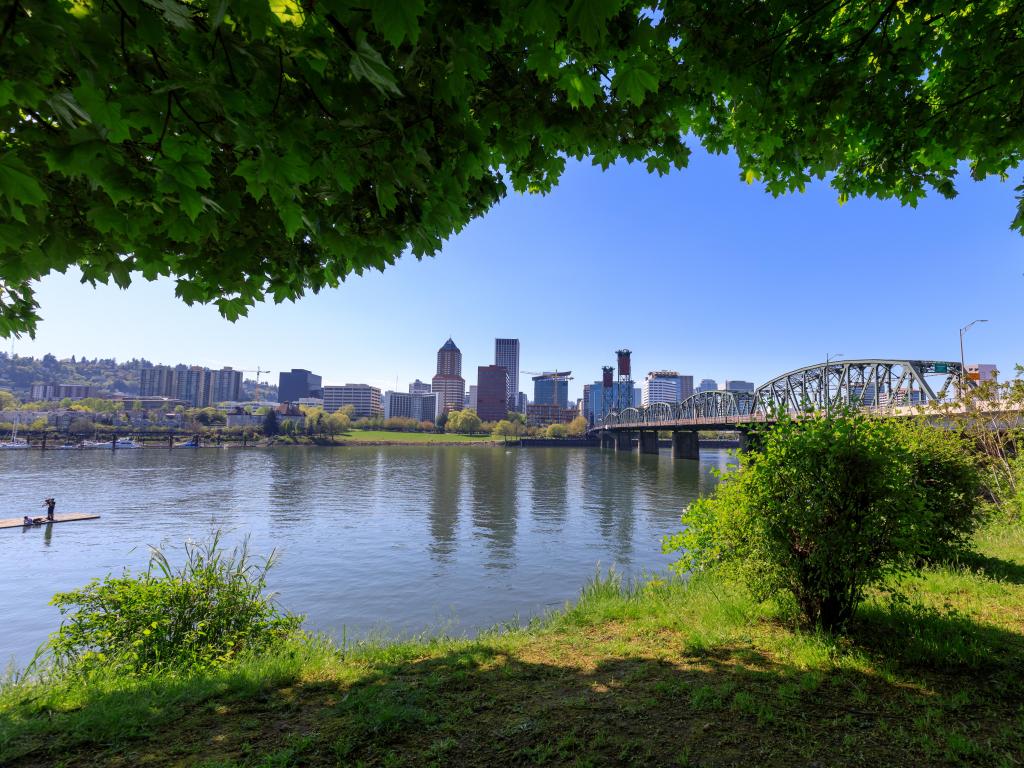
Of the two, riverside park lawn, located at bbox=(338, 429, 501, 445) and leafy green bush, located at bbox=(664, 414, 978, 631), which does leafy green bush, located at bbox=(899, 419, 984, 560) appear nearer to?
leafy green bush, located at bbox=(664, 414, 978, 631)

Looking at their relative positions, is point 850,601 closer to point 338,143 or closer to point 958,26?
point 958,26

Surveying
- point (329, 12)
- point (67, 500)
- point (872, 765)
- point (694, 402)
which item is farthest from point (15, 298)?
point (694, 402)

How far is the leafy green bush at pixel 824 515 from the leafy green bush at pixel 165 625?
24.5 feet

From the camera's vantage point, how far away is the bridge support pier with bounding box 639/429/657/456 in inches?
4799

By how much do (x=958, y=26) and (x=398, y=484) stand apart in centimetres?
4925

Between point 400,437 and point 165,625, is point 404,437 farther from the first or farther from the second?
point 165,625

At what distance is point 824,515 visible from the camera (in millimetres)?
6137

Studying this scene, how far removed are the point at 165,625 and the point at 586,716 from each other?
6.80 meters

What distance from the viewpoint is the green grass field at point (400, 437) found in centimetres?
15088

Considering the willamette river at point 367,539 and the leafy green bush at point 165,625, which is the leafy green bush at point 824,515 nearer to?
the willamette river at point 367,539

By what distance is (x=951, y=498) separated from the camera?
10797 mm

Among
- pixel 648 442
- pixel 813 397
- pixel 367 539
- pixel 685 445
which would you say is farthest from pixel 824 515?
pixel 648 442

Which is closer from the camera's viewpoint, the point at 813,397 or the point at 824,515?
the point at 824,515

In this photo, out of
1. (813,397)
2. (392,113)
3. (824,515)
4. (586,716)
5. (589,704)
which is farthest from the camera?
(813,397)
